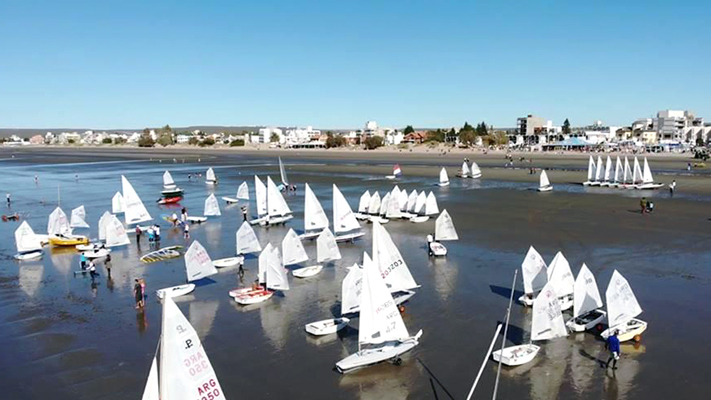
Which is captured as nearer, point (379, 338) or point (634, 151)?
point (379, 338)

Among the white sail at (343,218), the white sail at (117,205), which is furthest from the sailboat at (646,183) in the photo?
the white sail at (117,205)

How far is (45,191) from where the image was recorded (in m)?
72.1

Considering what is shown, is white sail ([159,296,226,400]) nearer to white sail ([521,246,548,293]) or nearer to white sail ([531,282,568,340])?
Result: white sail ([531,282,568,340])

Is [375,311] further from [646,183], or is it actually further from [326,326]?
[646,183]

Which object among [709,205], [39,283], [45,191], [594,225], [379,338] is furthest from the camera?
[45,191]

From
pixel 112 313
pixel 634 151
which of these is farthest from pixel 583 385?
pixel 634 151

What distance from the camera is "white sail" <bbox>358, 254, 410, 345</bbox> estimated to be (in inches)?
684

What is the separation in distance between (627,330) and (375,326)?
9.39 metres

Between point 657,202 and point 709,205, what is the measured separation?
4.24 m

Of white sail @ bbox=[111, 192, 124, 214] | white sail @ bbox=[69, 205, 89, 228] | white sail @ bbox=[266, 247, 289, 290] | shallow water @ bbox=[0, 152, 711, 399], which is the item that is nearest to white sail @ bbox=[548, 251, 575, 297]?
shallow water @ bbox=[0, 152, 711, 399]

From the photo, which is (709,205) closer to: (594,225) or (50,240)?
(594,225)

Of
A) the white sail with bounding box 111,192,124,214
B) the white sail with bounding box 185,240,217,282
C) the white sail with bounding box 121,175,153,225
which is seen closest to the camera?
the white sail with bounding box 185,240,217,282

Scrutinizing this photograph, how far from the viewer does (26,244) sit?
34188 millimetres

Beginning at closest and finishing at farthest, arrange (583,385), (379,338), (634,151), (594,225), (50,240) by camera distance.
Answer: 1. (583,385)
2. (379,338)
3. (50,240)
4. (594,225)
5. (634,151)
